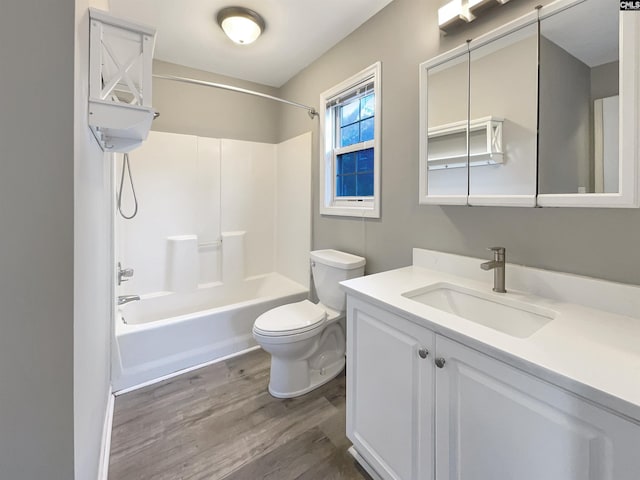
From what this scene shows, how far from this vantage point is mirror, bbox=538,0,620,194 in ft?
2.98

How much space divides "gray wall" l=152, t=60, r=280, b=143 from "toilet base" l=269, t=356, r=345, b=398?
7.57ft

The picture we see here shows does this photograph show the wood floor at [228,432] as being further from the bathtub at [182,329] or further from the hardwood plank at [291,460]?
the bathtub at [182,329]

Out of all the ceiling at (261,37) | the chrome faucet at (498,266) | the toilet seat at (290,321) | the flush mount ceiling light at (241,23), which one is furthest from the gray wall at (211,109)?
the chrome faucet at (498,266)

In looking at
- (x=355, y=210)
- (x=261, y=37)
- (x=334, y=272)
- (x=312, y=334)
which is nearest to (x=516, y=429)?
(x=312, y=334)

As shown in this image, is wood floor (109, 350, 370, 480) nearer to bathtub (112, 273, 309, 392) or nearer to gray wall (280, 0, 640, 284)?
bathtub (112, 273, 309, 392)

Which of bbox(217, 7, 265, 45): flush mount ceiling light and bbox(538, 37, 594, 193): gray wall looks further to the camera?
bbox(217, 7, 265, 45): flush mount ceiling light

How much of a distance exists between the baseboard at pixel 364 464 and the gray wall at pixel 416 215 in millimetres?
1017

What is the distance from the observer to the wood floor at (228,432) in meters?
1.34

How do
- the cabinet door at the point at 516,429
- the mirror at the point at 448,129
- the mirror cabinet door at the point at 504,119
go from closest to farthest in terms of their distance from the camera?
1. the cabinet door at the point at 516,429
2. the mirror cabinet door at the point at 504,119
3. the mirror at the point at 448,129

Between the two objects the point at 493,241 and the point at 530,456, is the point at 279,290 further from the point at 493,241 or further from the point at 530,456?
the point at 530,456

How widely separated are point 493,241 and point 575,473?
88 centimetres

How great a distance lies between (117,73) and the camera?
39.1 inches

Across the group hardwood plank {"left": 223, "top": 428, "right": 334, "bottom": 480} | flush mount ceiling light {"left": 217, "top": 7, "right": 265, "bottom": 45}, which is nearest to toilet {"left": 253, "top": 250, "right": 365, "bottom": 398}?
hardwood plank {"left": 223, "top": 428, "right": 334, "bottom": 480}

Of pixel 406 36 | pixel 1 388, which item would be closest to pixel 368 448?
pixel 1 388
